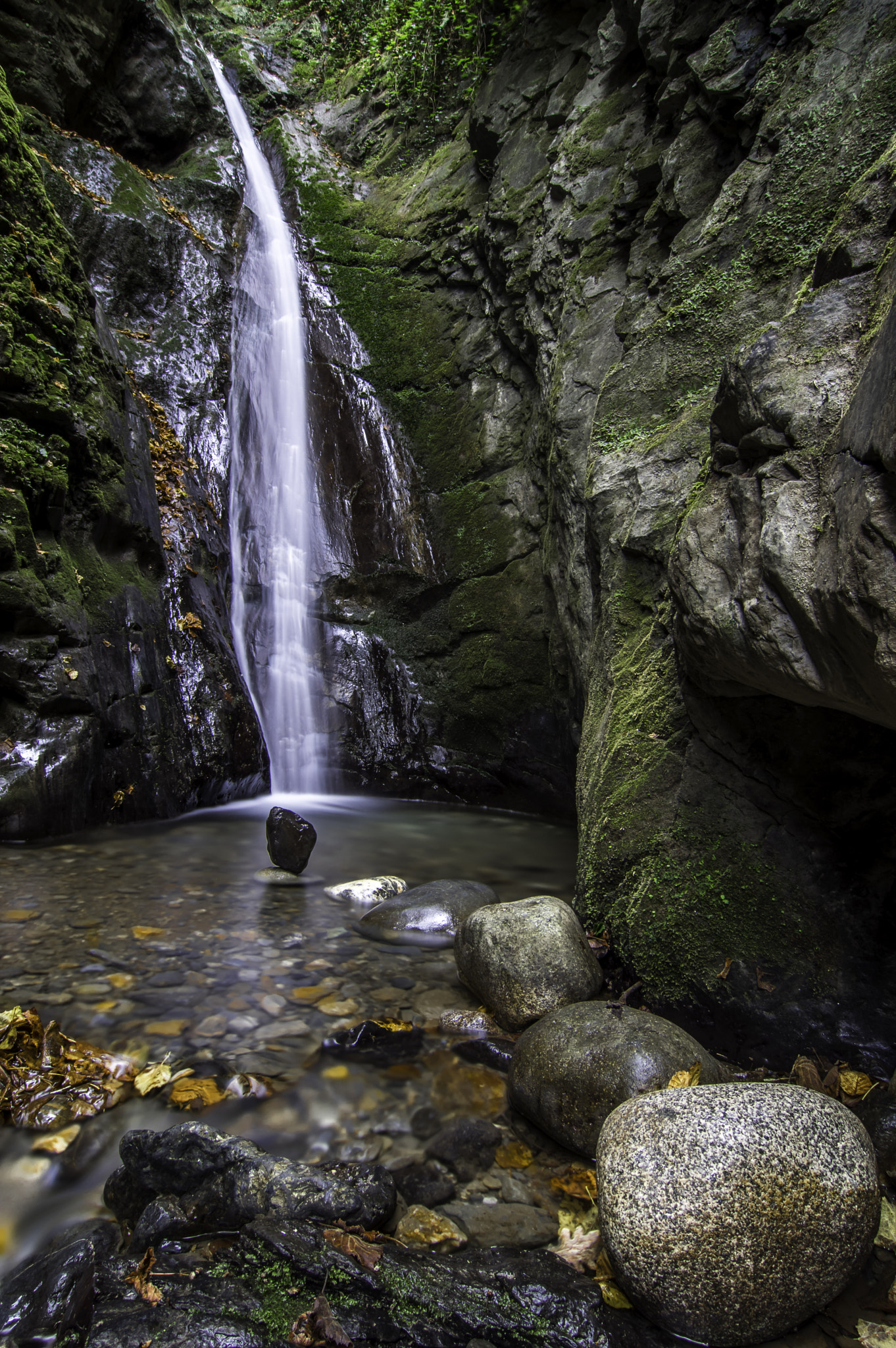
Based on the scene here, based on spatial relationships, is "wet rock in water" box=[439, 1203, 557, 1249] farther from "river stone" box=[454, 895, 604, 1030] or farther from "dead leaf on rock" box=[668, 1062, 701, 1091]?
"river stone" box=[454, 895, 604, 1030]

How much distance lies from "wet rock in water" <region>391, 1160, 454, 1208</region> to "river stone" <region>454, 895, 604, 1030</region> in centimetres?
97

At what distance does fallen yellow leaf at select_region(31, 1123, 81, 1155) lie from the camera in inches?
88.8

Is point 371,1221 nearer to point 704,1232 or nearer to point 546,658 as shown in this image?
point 704,1232

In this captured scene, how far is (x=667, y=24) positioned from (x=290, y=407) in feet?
21.5

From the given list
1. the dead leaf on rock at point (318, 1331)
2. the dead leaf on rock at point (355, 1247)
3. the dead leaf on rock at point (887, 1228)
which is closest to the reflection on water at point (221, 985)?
the dead leaf on rock at point (355, 1247)

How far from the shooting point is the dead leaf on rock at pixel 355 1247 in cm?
184

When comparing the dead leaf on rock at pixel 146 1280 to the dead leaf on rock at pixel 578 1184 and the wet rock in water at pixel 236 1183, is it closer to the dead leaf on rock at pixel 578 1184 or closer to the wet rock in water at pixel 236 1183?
the wet rock in water at pixel 236 1183

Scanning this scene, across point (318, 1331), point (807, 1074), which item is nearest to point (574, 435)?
point (807, 1074)

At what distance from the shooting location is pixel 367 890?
502 cm

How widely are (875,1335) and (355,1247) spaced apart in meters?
1.34

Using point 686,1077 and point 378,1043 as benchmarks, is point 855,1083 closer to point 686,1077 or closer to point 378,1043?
point 686,1077

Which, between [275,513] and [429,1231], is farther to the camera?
[275,513]

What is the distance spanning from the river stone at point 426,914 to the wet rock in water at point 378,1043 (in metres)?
0.98

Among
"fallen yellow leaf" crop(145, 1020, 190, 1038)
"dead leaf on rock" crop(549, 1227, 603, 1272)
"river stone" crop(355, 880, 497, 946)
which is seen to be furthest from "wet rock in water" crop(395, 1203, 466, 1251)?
"river stone" crop(355, 880, 497, 946)
